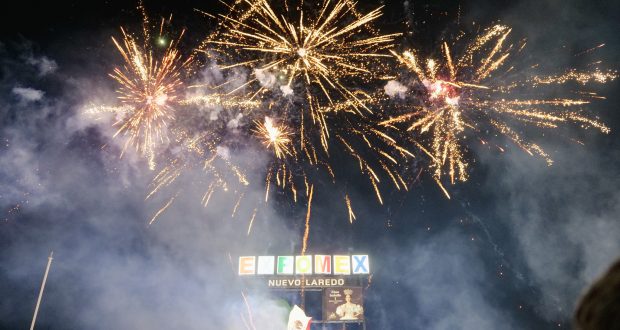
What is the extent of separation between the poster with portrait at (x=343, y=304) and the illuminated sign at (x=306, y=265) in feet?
3.49

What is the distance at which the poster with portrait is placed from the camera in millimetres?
20000

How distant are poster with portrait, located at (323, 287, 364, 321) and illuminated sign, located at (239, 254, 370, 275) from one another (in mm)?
1062

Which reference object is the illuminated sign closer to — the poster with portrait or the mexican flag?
the poster with portrait

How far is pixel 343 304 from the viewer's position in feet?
66.5

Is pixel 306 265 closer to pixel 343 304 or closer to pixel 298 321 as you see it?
pixel 343 304

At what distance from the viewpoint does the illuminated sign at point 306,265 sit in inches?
846

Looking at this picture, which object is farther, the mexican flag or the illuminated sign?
the illuminated sign

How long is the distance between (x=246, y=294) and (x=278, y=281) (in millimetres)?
5745

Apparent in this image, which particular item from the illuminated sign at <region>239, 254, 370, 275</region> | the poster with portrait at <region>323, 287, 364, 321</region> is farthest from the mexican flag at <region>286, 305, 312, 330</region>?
the illuminated sign at <region>239, 254, 370, 275</region>

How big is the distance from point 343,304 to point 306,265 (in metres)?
2.80

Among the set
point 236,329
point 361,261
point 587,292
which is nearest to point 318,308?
point 236,329

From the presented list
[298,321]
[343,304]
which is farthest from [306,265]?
[298,321]

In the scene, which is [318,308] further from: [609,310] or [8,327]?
[609,310]

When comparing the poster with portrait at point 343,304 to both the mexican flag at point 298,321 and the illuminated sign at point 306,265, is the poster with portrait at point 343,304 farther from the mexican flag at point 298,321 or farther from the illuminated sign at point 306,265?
the mexican flag at point 298,321
